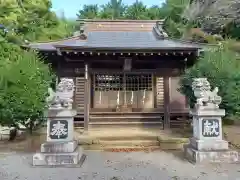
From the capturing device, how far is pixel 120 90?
37.8 ft

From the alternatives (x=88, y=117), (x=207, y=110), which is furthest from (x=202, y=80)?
(x=88, y=117)

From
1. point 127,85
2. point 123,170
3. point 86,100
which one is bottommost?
point 123,170

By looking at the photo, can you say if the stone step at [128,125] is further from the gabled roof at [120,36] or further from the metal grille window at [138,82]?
the gabled roof at [120,36]

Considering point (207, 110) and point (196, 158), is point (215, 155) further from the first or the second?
point (207, 110)

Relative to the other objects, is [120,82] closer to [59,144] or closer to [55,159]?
[59,144]

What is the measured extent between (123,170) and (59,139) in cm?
175

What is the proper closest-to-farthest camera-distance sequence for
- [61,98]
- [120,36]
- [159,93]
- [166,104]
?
[61,98] → [166,104] → [159,93] → [120,36]

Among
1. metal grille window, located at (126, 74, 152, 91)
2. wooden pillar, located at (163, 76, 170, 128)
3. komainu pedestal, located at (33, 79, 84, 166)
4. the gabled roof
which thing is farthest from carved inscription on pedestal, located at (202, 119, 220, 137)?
the gabled roof

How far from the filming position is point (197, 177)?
5.36 m

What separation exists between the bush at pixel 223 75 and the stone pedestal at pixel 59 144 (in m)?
4.49

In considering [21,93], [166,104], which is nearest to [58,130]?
[21,93]

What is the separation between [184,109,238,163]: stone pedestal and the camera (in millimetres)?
6430

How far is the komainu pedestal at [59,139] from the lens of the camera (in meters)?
6.24

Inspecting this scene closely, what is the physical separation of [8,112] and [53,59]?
4.55 meters
